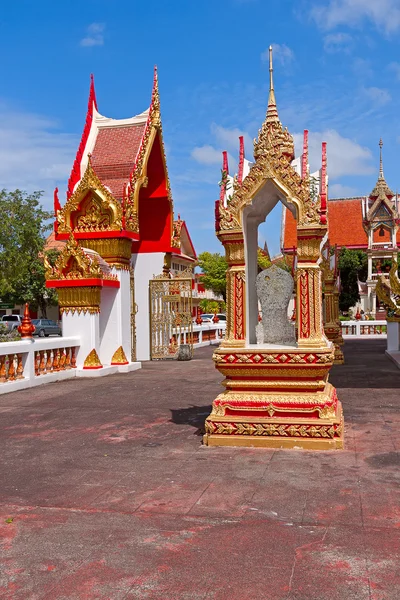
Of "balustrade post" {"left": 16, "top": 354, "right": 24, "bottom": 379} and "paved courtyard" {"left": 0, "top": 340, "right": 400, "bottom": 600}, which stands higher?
"balustrade post" {"left": 16, "top": 354, "right": 24, "bottom": 379}

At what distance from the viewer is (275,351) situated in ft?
22.1

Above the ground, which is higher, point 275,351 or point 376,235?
point 376,235

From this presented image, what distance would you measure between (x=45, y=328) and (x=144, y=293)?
20602 millimetres

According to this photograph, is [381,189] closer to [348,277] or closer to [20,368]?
[348,277]

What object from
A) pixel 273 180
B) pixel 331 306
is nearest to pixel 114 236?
pixel 331 306

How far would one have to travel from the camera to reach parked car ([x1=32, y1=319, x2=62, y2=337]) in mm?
36406

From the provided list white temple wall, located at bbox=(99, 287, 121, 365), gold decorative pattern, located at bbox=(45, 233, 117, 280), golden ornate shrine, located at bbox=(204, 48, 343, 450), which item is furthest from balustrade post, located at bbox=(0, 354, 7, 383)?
golden ornate shrine, located at bbox=(204, 48, 343, 450)

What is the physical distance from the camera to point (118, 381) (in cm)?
1281

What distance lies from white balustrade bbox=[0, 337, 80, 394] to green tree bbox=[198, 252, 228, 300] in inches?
1641

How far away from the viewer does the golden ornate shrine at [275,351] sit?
6.55m

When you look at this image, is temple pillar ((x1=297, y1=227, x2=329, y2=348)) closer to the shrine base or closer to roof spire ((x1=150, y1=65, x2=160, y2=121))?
the shrine base

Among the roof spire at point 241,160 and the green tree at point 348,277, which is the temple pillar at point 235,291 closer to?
the roof spire at point 241,160

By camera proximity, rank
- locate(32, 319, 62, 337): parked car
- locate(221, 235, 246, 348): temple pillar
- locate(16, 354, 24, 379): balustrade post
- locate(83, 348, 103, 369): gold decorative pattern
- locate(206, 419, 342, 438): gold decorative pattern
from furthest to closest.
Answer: locate(32, 319, 62, 337): parked car → locate(83, 348, 103, 369): gold decorative pattern → locate(16, 354, 24, 379): balustrade post → locate(221, 235, 246, 348): temple pillar → locate(206, 419, 342, 438): gold decorative pattern

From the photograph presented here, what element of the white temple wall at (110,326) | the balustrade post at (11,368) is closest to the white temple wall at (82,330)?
the white temple wall at (110,326)
